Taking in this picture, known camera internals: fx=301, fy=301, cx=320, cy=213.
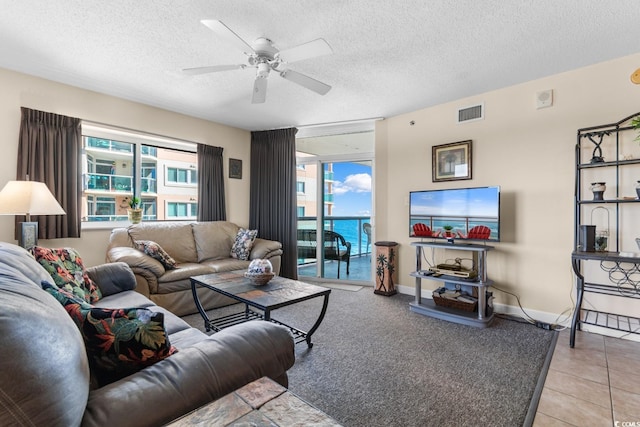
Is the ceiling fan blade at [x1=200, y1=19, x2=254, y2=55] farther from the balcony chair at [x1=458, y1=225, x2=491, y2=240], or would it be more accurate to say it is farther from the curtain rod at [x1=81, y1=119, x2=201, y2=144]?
the balcony chair at [x1=458, y1=225, x2=491, y2=240]

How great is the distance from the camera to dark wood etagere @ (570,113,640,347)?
2488mm

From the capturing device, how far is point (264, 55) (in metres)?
2.30

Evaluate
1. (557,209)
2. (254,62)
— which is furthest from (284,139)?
(557,209)

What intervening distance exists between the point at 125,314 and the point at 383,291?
129 inches

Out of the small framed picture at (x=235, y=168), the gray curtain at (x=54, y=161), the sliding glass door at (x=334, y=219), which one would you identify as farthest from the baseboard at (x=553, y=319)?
the gray curtain at (x=54, y=161)

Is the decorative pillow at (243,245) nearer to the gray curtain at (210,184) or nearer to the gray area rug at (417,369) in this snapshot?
the gray curtain at (210,184)

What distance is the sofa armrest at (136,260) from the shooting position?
284cm

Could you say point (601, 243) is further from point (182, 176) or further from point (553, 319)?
point (182, 176)

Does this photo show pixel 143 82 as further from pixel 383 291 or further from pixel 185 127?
pixel 383 291

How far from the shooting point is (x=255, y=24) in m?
2.11

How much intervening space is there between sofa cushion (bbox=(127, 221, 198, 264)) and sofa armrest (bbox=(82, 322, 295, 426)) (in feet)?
9.45

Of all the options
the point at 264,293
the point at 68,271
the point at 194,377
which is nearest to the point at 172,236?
the point at 68,271

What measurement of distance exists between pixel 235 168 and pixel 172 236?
4.94ft

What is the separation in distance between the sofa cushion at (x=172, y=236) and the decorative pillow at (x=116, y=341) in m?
2.79
